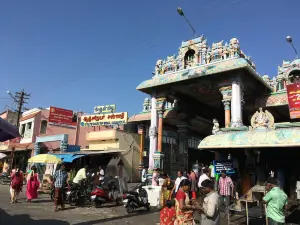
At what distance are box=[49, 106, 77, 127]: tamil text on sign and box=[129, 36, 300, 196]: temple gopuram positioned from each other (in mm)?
9584

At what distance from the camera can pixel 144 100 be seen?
22.6m

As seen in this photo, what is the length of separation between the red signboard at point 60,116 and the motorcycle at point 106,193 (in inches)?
724

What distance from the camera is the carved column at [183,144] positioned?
64.8 ft

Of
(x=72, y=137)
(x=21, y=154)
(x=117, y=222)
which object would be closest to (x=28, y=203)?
(x=117, y=222)

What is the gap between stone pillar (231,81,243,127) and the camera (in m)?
13.4

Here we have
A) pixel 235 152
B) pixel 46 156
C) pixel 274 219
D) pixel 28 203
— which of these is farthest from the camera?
pixel 46 156

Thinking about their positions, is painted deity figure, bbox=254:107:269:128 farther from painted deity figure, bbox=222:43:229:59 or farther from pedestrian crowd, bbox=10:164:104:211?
pedestrian crowd, bbox=10:164:104:211

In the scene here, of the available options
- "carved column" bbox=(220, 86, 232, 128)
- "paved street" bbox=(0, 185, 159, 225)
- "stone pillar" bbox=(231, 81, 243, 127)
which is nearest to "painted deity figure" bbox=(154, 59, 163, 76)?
"carved column" bbox=(220, 86, 232, 128)

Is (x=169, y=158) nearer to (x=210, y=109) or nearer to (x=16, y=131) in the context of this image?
(x=210, y=109)

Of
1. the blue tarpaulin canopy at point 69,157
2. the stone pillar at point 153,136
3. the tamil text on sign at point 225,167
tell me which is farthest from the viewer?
the blue tarpaulin canopy at point 69,157

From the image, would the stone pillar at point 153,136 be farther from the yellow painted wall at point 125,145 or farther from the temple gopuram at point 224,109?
the yellow painted wall at point 125,145

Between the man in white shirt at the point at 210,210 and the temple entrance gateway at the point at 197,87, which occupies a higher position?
the temple entrance gateway at the point at 197,87

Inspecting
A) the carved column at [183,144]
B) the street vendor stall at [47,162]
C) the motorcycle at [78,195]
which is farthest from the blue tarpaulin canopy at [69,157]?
the motorcycle at [78,195]

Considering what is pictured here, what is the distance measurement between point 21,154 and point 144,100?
16387 millimetres
